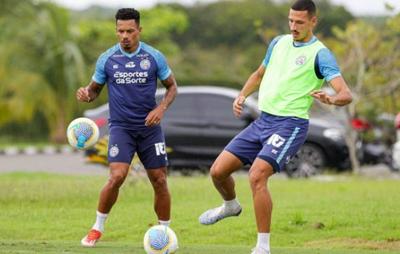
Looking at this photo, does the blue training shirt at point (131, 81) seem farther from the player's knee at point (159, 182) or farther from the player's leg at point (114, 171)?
the player's knee at point (159, 182)

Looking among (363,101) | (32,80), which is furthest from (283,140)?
(32,80)

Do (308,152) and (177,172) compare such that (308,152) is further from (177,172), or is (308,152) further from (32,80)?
(32,80)

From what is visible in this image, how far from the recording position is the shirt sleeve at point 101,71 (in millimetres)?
11008

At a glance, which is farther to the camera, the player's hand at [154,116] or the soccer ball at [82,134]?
the soccer ball at [82,134]

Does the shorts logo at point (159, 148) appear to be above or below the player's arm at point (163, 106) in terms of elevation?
below

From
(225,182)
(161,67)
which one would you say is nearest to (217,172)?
(225,182)

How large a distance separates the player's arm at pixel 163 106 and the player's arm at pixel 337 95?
1832 millimetres

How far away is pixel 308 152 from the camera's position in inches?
894

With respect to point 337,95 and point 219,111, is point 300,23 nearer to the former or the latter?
point 337,95

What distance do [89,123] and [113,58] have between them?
2.26ft

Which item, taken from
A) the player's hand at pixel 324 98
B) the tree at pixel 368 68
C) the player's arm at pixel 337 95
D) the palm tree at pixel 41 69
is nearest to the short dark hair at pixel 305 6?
the player's arm at pixel 337 95

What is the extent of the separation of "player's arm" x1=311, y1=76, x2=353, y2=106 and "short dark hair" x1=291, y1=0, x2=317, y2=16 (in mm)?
687

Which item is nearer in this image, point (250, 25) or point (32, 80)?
point (32, 80)

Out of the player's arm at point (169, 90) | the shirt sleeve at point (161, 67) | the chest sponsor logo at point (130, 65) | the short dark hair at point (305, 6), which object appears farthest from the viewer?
the player's arm at point (169, 90)
